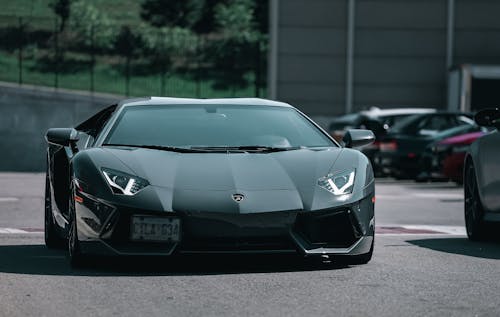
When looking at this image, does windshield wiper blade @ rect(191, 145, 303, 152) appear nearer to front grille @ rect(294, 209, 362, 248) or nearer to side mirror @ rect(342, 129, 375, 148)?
side mirror @ rect(342, 129, 375, 148)

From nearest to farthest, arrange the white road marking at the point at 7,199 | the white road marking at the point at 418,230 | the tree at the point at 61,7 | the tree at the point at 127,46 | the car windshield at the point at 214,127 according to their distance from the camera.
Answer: the car windshield at the point at 214,127 < the white road marking at the point at 418,230 < the white road marking at the point at 7,199 < the tree at the point at 127,46 < the tree at the point at 61,7

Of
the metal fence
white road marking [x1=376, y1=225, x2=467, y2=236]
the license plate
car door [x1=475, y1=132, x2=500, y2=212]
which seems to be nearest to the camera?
the license plate

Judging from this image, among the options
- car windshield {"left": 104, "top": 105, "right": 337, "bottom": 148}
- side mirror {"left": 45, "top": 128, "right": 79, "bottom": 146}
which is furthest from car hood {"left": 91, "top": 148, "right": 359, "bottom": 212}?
side mirror {"left": 45, "top": 128, "right": 79, "bottom": 146}

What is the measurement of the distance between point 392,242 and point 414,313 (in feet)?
16.6

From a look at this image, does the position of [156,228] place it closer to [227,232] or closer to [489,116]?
[227,232]

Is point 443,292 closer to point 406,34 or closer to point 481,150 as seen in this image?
point 481,150

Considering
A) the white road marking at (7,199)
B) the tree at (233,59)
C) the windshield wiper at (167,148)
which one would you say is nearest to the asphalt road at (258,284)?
the windshield wiper at (167,148)

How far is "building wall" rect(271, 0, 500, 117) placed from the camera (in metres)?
42.8

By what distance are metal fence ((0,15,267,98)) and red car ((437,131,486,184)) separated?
1277 centimetres

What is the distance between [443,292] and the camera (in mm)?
8461

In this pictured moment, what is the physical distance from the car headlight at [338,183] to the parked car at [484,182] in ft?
8.70

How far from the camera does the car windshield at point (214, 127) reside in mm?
10453

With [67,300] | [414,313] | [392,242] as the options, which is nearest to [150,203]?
[67,300]

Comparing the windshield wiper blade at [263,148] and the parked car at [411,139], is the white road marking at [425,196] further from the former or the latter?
the windshield wiper blade at [263,148]
